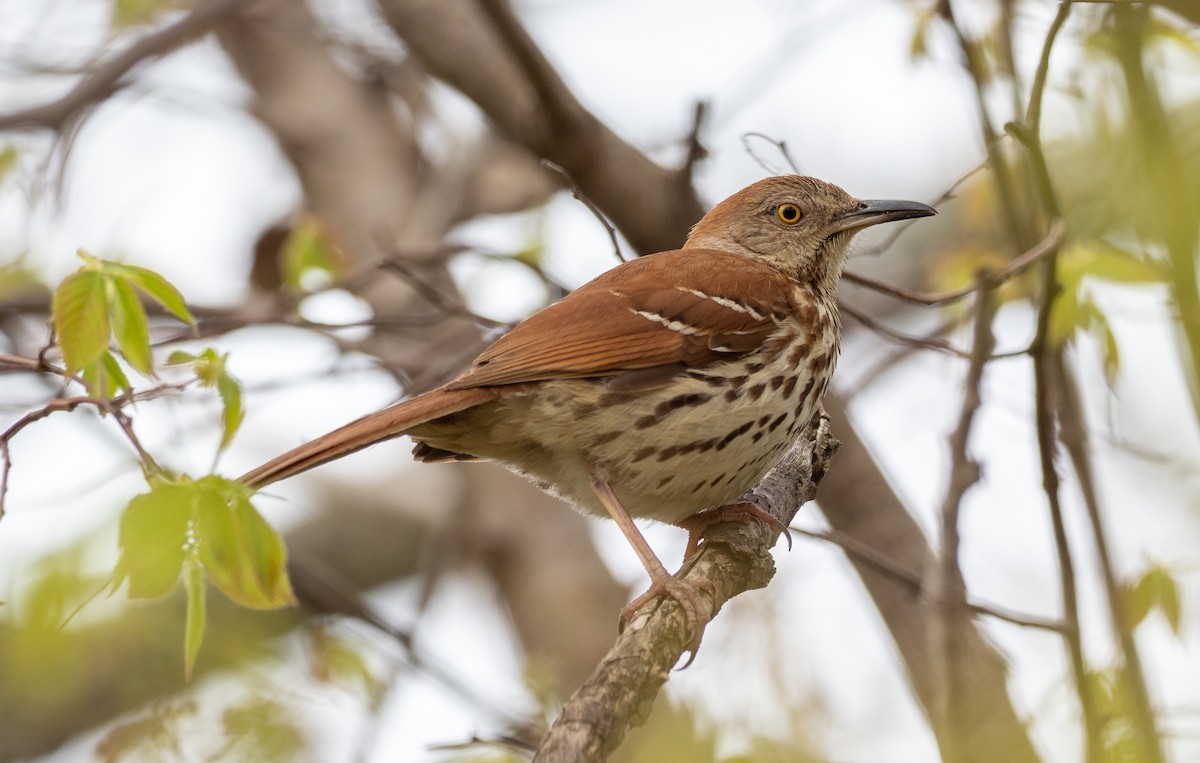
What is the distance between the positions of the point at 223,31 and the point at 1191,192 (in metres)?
6.20

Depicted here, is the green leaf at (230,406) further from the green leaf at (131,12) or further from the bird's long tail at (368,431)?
the green leaf at (131,12)

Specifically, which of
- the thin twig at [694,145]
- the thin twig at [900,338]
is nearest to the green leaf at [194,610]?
the thin twig at [694,145]

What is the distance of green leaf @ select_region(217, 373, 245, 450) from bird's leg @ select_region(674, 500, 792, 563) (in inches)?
51.3

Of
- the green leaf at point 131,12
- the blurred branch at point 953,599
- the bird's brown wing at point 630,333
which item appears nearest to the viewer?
the blurred branch at point 953,599

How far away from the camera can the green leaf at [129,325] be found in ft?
8.06

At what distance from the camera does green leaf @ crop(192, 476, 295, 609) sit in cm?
238

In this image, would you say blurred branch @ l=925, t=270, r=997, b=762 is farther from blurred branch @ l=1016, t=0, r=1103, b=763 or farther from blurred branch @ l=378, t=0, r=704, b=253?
blurred branch @ l=378, t=0, r=704, b=253

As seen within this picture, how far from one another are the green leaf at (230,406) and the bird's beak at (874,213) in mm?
2308

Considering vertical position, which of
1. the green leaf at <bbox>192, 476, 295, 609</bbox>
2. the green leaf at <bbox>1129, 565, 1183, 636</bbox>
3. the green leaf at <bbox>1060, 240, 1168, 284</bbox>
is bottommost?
the green leaf at <bbox>192, 476, 295, 609</bbox>

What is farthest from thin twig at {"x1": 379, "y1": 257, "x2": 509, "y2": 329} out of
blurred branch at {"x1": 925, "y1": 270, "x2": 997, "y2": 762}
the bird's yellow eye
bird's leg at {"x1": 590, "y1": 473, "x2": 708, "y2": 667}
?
blurred branch at {"x1": 925, "y1": 270, "x2": 997, "y2": 762}

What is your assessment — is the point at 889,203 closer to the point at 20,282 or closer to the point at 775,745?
the point at 775,745

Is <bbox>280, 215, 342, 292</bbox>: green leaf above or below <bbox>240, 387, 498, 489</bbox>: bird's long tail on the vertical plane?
above

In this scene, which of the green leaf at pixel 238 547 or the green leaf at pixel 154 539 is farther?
the green leaf at pixel 238 547

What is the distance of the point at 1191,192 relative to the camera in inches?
76.9
